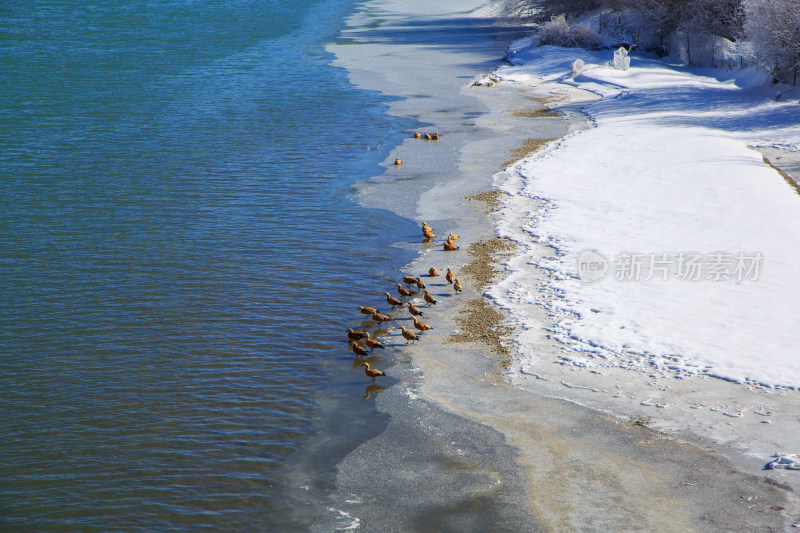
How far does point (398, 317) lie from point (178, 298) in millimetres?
4660

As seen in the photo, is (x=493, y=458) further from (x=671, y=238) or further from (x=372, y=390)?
(x=671, y=238)

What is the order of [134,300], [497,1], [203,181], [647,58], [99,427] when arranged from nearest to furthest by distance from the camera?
[99,427], [134,300], [203,181], [647,58], [497,1]

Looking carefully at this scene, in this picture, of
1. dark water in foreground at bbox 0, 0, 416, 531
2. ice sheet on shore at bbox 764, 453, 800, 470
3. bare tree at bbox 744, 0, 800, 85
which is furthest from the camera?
bare tree at bbox 744, 0, 800, 85

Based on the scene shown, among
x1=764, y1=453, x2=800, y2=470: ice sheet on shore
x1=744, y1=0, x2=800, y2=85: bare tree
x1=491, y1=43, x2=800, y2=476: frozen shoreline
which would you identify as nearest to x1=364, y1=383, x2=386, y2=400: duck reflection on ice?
x1=491, y1=43, x2=800, y2=476: frozen shoreline

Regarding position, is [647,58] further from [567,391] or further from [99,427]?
[99,427]

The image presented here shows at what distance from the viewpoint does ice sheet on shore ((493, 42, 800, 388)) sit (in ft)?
40.7

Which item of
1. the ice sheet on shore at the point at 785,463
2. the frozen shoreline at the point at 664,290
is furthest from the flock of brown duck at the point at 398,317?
the ice sheet on shore at the point at 785,463

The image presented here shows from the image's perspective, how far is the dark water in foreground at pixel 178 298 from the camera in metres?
9.57

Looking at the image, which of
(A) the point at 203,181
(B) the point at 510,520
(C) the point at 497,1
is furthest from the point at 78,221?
(C) the point at 497,1

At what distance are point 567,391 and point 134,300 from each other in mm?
8906

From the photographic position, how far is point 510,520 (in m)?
8.52

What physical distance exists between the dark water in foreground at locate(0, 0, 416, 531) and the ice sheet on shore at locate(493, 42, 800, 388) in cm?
401

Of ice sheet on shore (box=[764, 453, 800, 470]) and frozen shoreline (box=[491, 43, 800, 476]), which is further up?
frozen shoreline (box=[491, 43, 800, 476])

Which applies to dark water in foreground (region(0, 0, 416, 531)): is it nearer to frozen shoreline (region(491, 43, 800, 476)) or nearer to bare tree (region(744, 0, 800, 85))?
frozen shoreline (region(491, 43, 800, 476))
